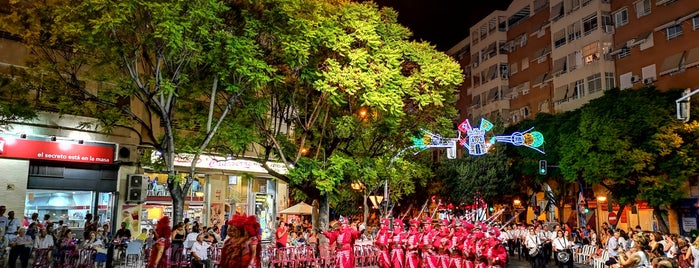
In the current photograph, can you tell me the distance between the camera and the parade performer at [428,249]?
1435 cm

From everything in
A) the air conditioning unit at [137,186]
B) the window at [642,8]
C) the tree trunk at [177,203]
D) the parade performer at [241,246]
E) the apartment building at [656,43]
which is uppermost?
the window at [642,8]

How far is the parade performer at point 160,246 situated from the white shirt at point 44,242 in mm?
5527

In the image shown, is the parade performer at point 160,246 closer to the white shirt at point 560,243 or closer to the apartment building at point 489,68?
the white shirt at point 560,243

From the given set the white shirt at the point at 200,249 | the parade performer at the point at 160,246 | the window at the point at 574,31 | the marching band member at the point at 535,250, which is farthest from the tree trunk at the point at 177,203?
the window at the point at 574,31

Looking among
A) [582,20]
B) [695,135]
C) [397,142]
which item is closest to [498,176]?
[582,20]

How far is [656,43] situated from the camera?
3275 centimetres

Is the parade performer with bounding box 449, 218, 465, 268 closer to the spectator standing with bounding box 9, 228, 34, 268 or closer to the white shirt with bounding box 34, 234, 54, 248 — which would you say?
the white shirt with bounding box 34, 234, 54, 248

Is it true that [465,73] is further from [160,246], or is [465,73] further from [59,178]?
[160,246]

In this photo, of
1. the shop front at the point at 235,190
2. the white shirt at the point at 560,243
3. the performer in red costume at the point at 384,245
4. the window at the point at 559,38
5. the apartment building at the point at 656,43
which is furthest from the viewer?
the window at the point at 559,38

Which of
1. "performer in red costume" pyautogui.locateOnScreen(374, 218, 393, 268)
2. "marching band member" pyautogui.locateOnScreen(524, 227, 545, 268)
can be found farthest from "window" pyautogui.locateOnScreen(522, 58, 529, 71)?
"performer in red costume" pyautogui.locateOnScreen(374, 218, 393, 268)

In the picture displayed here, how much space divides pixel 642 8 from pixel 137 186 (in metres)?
30.5

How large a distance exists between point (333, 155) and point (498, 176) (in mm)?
24804

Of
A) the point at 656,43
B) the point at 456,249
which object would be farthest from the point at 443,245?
the point at 656,43

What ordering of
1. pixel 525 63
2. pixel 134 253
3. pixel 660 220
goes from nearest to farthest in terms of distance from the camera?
pixel 134 253, pixel 660 220, pixel 525 63
